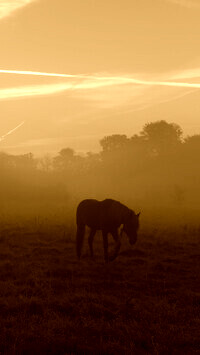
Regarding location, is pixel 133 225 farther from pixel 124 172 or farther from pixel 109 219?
pixel 124 172

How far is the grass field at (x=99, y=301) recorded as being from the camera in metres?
7.62

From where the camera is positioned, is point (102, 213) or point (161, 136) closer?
point (102, 213)

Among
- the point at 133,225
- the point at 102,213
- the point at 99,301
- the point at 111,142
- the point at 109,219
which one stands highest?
the point at 111,142

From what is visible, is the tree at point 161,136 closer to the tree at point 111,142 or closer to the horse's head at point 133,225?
the tree at point 111,142

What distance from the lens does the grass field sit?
7.62 m

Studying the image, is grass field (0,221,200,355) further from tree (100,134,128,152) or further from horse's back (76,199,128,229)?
tree (100,134,128,152)

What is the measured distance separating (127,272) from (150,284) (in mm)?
1612

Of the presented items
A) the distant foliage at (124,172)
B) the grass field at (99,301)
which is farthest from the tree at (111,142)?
the grass field at (99,301)

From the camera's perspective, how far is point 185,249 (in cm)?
1853

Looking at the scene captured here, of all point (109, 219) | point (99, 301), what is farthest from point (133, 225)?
point (99, 301)

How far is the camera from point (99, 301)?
10250 millimetres

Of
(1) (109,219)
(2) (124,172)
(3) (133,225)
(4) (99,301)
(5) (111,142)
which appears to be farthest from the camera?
(5) (111,142)

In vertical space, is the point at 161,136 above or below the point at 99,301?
above

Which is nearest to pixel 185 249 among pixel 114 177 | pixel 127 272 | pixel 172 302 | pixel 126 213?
pixel 126 213
